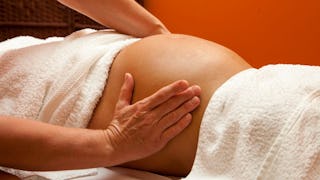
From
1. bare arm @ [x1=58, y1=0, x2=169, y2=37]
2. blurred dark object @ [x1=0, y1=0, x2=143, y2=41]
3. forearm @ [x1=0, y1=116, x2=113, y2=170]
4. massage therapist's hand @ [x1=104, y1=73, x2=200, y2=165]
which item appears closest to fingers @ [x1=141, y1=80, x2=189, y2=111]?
massage therapist's hand @ [x1=104, y1=73, x2=200, y2=165]

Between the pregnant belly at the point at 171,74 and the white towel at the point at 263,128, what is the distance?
0.04 meters

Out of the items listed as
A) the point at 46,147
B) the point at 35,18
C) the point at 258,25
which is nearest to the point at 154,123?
the point at 46,147

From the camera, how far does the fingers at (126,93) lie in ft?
2.84

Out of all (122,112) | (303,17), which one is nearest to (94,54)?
(122,112)

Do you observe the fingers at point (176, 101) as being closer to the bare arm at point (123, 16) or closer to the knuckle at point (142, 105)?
the knuckle at point (142, 105)

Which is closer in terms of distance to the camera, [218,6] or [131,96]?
[131,96]

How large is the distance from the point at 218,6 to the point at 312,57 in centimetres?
56

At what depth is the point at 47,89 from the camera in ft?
3.20

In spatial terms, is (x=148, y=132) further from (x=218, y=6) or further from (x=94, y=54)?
(x=218, y=6)

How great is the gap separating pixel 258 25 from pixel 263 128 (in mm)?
1504

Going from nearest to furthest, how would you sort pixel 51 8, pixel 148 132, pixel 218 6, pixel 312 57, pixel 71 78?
pixel 148 132
pixel 71 78
pixel 312 57
pixel 218 6
pixel 51 8

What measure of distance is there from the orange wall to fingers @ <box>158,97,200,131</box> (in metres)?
1.34

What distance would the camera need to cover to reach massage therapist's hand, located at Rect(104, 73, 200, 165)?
802 mm

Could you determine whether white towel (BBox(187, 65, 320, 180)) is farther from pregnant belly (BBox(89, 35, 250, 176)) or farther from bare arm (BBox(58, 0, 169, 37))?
bare arm (BBox(58, 0, 169, 37))
